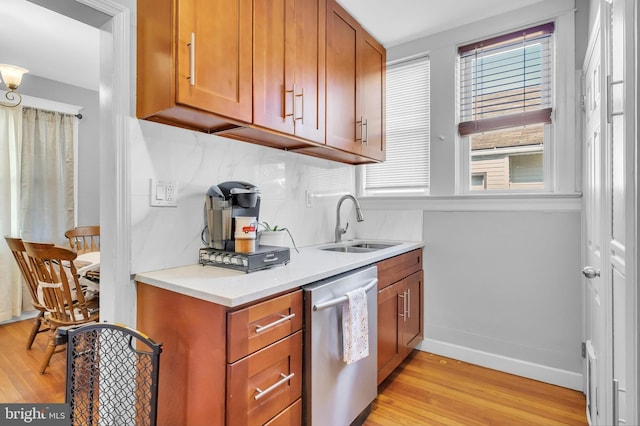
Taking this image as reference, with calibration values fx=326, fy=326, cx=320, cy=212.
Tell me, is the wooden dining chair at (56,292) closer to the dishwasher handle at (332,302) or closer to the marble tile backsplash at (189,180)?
the marble tile backsplash at (189,180)

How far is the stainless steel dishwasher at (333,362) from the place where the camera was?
4.52 feet

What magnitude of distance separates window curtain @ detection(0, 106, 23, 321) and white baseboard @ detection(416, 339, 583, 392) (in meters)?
4.02

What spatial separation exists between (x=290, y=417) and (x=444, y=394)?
1.20 metres

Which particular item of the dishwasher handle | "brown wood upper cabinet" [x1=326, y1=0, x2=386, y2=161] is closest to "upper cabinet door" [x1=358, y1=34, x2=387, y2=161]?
"brown wood upper cabinet" [x1=326, y1=0, x2=386, y2=161]

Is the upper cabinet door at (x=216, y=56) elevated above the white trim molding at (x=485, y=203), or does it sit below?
above

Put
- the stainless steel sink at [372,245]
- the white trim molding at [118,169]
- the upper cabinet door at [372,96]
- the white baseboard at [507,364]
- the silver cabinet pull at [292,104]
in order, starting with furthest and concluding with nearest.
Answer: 1. the stainless steel sink at [372,245]
2. the upper cabinet door at [372,96]
3. the white baseboard at [507,364]
4. the silver cabinet pull at [292,104]
5. the white trim molding at [118,169]

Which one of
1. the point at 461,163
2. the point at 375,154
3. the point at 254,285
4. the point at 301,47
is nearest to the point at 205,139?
the point at 301,47

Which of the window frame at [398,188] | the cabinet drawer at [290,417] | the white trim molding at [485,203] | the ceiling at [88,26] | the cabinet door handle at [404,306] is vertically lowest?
the cabinet drawer at [290,417]

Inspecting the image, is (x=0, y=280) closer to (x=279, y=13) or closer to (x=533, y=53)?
(x=279, y=13)

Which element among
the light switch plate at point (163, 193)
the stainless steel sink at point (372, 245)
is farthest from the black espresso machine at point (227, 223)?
the stainless steel sink at point (372, 245)

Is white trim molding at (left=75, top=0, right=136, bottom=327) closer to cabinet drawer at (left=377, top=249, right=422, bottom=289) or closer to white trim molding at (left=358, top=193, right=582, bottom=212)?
cabinet drawer at (left=377, top=249, right=422, bottom=289)

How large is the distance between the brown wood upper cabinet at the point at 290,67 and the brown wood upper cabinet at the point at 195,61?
0.25ft

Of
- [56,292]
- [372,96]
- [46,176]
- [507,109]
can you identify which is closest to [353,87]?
[372,96]

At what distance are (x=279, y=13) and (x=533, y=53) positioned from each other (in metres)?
1.84
